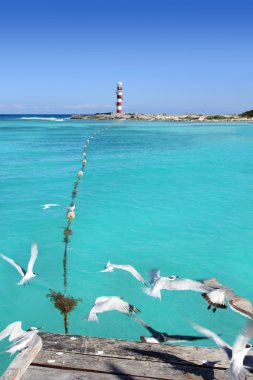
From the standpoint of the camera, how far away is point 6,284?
594 centimetres

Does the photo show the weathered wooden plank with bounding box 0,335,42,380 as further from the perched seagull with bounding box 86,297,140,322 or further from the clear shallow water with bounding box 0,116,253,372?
the clear shallow water with bounding box 0,116,253,372

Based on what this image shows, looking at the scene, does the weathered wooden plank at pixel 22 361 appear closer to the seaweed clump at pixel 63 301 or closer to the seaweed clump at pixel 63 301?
the seaweed clump at pixel 63 301

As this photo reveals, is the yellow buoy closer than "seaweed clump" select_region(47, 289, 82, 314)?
No

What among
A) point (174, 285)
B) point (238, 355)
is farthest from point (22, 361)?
point (174, 285)

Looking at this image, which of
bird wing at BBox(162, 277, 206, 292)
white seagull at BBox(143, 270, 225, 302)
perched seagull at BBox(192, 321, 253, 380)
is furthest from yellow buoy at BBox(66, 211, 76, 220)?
perched seagull at BBox(192, 321, 253, 380)

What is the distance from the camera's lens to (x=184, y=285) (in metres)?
4.39

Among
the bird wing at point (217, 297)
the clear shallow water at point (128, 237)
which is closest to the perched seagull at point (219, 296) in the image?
the bird wing at point (217, 297)

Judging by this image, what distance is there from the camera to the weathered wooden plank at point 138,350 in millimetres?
2650

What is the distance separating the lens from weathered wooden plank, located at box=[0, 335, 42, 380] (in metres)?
2.38

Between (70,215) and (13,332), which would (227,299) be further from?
(70,215)

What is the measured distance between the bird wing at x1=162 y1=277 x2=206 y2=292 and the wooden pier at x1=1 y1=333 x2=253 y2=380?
160 centimetres

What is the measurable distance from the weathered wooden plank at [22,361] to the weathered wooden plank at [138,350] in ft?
0.34

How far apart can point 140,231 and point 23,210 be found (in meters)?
3.56

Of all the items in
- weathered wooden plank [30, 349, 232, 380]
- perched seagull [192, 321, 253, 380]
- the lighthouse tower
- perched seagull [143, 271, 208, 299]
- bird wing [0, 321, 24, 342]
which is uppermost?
the lighthouse tower
